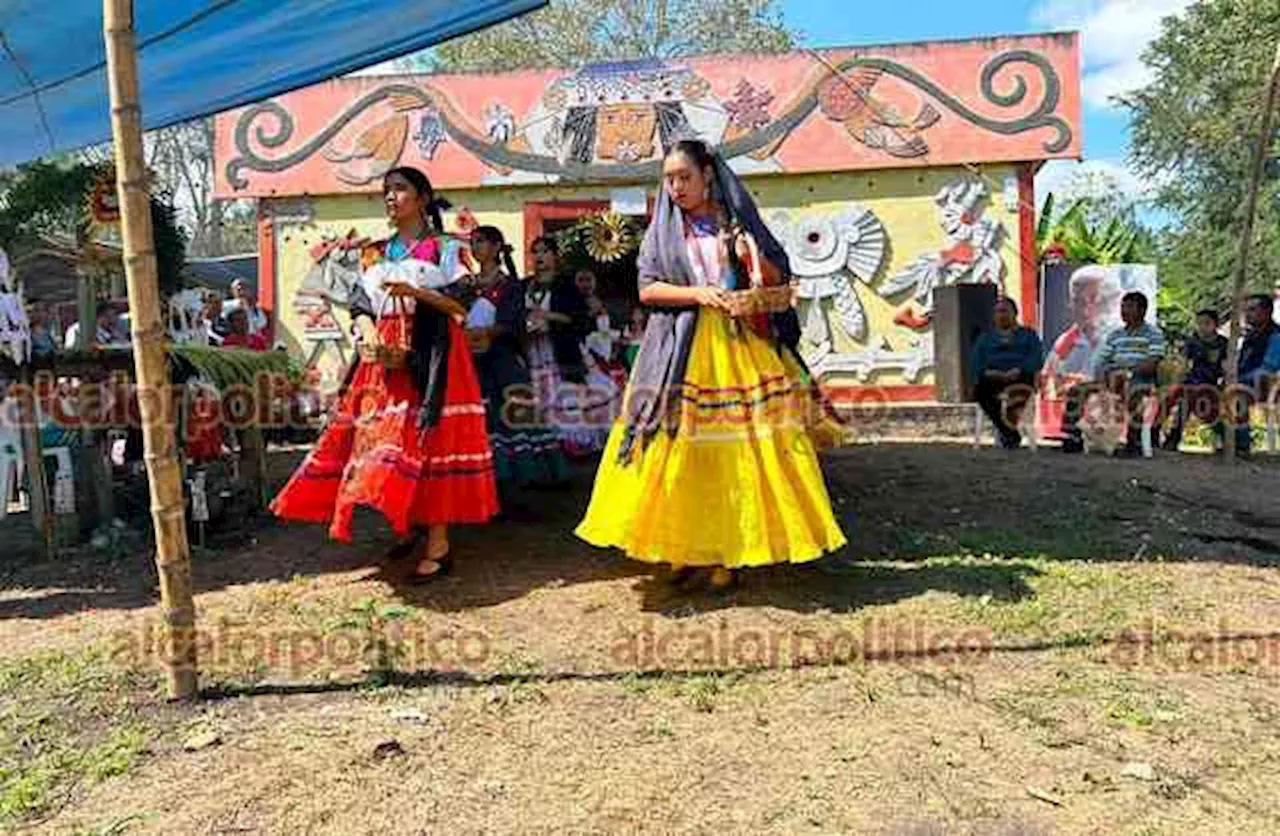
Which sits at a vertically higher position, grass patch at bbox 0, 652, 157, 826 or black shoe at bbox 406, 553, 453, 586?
black shoe at bbox 406, 553, 453, 586

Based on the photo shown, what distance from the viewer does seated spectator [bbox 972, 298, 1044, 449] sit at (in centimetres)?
844

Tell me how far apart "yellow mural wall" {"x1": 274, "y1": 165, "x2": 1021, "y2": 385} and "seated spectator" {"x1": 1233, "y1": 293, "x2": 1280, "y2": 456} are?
95.8 inches

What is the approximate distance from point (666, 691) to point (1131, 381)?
662cm

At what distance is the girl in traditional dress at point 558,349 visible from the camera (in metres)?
6.68

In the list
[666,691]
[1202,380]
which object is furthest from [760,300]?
[1202,380]

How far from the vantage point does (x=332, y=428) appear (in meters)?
4.34

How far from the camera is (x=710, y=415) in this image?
12.9 ft

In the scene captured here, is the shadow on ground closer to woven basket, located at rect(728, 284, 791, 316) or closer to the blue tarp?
woven basket, located at rect(728, 284, 791, 316)

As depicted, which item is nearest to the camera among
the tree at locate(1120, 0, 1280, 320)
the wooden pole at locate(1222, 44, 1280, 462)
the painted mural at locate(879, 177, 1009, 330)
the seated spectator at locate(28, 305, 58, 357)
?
the seated spectator at locate(28, 305, 58, 357)

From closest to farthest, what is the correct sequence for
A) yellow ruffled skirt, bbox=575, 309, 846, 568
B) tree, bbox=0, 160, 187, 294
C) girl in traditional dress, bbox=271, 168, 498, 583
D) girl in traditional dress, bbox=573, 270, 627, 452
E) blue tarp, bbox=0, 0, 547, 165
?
yellow ruffled skirt, bbox=575, 309, 846, 568, girl in traditional dress, bbox=271, 168, 498, 583, blue tarp, bbox=0, 0, 547, 165, girl in traditional dress, bbox=573, 270, 627, 452, tree, bbox=0, 160, 187, 294

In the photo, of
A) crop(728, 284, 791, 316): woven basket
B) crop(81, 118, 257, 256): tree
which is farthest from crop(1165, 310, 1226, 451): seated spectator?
crop(81, 118, 257, 256): tree

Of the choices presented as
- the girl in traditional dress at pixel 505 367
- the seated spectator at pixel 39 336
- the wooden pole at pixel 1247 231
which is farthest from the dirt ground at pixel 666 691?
the wooden pole at pixel 1247 231

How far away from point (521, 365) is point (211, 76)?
2459 millimetres

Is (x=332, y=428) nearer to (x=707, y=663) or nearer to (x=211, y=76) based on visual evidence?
(x=707, y=663)
